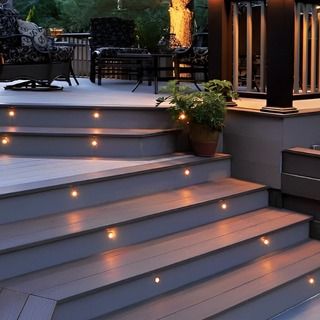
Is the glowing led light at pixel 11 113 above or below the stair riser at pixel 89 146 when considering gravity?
above

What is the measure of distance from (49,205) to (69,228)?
301mm

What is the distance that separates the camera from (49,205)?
11.6 feet

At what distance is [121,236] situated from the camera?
345 cm

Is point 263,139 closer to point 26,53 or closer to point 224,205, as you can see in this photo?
point 224,205

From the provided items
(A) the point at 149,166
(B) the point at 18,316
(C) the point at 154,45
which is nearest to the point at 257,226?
(A) the point at 149,166

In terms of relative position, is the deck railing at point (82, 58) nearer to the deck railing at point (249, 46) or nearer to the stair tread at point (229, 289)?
the deck railing at point (249, 46)

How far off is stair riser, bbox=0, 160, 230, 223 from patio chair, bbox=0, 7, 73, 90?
287 cm

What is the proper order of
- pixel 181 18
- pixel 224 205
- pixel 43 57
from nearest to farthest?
pixel 224 205
pixel 43 57
pixel 181 18

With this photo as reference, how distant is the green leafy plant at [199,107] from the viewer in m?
4.32

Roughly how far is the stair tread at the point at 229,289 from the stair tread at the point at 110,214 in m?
0.50

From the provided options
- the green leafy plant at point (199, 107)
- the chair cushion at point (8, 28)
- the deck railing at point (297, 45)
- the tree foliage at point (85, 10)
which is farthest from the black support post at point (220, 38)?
the tree foliage at point (85, 10)

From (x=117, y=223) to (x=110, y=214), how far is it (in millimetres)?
156

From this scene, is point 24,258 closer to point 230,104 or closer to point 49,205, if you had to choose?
point 49,205

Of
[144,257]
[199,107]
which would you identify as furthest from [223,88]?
[144,257]
